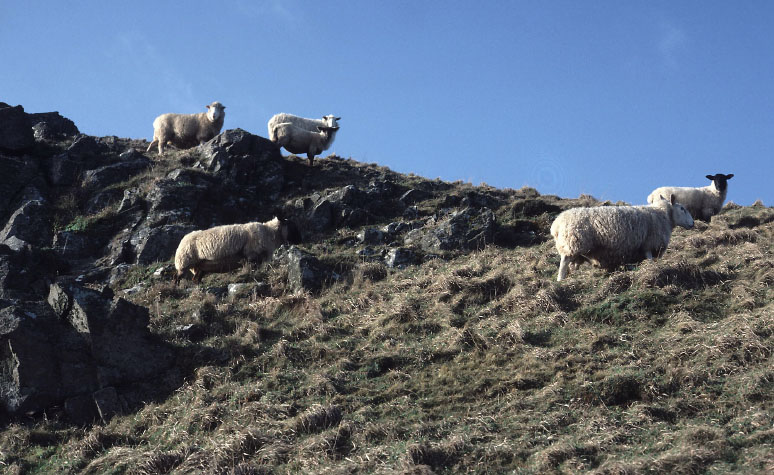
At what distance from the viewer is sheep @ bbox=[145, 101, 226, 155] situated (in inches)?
1119

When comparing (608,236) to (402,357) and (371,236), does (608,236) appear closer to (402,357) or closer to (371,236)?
(402,357)

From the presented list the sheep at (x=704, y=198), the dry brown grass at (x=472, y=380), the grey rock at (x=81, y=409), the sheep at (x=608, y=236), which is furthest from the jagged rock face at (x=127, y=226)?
the sheep at (x=608, y=236)

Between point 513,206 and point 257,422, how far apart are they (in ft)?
45.8

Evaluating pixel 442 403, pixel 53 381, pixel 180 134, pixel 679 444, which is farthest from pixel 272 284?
pixel 180 134

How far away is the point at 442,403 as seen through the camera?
10.3 m

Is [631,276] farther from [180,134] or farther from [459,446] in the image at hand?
[180,134]

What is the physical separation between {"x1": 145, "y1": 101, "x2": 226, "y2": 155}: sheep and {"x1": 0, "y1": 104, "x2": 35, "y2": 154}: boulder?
4.58m

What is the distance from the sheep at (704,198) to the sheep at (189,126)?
18308 millimetres

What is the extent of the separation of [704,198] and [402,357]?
616 inches

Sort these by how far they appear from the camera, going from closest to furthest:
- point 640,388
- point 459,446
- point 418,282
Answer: point 459,446 → point 640,388 → point 418,282

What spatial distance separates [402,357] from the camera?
12.0 metres

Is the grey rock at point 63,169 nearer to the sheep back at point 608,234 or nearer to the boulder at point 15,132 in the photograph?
the boulder at point 15,132

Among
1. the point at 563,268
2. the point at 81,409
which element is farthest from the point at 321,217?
the point at 81,409

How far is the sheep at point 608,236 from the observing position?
1410 centimetres
